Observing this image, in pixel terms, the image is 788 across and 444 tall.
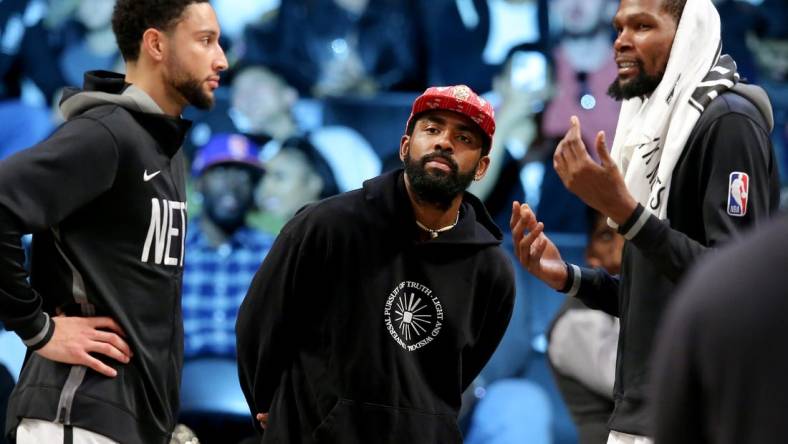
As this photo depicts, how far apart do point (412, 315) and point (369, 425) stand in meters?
0.29

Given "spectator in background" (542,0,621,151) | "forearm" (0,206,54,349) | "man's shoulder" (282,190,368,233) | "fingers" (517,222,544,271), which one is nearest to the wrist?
"fingers" (517,222,544,271)

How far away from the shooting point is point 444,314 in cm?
308

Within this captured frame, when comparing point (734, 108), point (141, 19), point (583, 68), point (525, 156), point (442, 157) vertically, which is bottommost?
point (442, 157)

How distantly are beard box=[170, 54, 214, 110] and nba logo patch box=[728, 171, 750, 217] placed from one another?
4.78 ft

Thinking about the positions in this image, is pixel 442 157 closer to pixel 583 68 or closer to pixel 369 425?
pixel 369 425

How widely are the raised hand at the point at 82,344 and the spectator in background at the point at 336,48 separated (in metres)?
3.35

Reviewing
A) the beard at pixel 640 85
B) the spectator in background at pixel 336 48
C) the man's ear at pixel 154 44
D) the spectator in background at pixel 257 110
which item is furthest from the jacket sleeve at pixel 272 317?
the spectator in background at pixel 336 48

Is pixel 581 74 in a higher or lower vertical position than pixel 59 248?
higher

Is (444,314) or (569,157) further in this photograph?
(444,314)

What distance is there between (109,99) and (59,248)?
42cm

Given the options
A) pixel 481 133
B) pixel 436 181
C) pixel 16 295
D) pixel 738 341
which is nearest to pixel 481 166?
pixel 481 133

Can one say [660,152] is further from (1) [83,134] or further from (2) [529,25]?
(2) [529,25]

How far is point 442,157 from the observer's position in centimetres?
312

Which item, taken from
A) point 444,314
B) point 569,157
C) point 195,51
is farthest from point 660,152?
point 195,51
